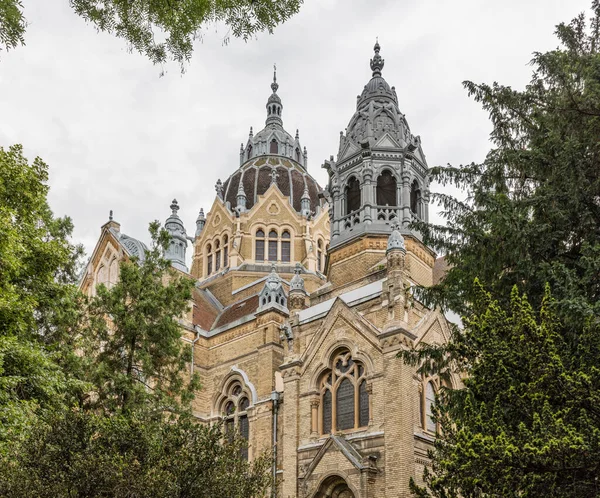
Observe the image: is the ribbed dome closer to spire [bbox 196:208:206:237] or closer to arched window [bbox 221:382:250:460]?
spire [bbox 196:208:206:237]

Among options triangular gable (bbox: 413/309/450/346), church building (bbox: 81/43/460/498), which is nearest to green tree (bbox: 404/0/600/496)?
church building (bbox: 81/43/460/498)

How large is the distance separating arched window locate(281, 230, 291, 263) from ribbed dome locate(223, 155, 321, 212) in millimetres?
2225

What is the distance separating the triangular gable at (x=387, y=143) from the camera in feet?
86.5

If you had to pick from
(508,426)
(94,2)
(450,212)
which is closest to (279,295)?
(450,212)

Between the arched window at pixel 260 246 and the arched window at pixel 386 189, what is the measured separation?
41.7 feet

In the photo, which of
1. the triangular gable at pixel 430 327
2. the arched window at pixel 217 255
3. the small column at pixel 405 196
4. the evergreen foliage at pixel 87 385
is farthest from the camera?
the arched window at pixel 217 255

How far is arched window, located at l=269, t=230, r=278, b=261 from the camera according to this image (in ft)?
125

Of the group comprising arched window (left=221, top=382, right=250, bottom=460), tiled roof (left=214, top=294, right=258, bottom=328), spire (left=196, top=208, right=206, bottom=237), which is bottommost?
arched window (left=221, top=382, right=250, bottom=460)

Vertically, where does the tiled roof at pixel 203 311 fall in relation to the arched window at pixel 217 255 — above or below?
below

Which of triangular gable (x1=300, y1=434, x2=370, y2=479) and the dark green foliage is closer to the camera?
the dark green foliage

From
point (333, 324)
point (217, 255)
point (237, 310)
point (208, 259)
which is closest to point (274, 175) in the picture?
point (217, 255)

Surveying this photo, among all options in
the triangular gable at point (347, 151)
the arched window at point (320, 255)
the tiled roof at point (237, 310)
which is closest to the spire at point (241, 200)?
the arched window at point (320, 255)

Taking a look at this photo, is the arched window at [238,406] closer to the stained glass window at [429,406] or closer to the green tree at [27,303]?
the stained glass window at [429,406]

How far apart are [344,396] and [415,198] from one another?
8.88 meters
